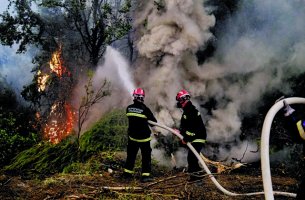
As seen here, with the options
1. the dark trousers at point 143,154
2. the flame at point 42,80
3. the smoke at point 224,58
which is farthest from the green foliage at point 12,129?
the smoke at point 224,58

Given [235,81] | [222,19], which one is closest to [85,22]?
[222,19]

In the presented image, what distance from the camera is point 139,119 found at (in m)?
7.82

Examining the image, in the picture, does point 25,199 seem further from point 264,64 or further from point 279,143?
point 264,64

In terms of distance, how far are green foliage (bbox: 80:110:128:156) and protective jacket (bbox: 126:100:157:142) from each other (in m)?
2.19

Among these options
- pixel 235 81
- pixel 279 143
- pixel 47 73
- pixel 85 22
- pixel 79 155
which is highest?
pixel 85 22

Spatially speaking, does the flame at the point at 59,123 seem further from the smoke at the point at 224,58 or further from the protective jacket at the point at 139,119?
the protective jacket at the point at 139,119

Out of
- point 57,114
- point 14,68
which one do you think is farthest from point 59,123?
point 14,68

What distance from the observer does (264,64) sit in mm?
13953

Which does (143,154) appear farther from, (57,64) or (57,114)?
Result: (57,64)

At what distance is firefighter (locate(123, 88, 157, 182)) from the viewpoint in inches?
308

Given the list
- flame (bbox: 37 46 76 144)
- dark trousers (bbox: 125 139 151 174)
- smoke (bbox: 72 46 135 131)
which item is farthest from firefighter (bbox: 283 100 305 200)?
smoke (bbox: 72 46 135 131)

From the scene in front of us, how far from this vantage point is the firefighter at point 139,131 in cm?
781

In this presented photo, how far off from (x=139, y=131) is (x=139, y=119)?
0.32 m

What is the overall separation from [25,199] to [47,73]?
42.1 ft
